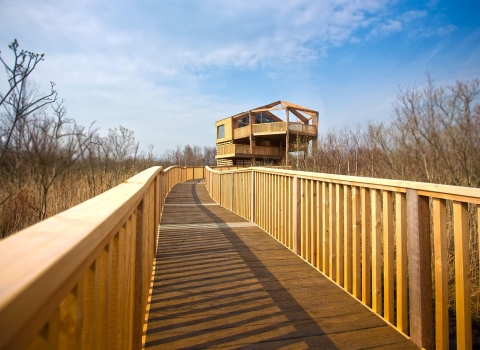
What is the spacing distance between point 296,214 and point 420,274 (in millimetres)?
2147

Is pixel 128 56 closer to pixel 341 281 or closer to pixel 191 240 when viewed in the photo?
pixel 191 240

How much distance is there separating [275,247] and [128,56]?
484 inches

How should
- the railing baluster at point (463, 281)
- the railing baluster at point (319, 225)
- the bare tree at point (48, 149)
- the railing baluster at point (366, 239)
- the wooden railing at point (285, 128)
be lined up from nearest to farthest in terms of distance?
the railing baluster at point (463, 281) < the railing baluster at point (366, 239) < the railing baluster at point (319, 225) < the bare tree at point (48, 149) < the wooden railing at point (285, 128)

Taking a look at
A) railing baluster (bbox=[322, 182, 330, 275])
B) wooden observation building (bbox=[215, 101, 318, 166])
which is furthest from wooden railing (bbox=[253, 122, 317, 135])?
railing baluster (bbox=[322, 182, 330, 275])

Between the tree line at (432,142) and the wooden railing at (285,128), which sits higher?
the wooden railing at (285,128)

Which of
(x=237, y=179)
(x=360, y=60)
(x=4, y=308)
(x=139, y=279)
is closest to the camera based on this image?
(x=4, y=308)

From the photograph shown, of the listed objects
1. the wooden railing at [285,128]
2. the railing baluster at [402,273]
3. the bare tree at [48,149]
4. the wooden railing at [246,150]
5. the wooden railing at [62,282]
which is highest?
the wooden railing at [285,128]

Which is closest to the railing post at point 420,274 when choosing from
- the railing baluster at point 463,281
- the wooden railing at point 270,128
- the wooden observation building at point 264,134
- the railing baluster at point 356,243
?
the railing baluster at point 463,281

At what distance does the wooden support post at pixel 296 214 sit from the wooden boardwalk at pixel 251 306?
186 mm

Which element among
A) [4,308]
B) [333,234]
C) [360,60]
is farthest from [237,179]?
[360,60]

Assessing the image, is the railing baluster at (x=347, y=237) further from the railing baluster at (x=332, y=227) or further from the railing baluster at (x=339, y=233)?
the railing baluster at (x=332, y=227)

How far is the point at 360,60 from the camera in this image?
52.4ft

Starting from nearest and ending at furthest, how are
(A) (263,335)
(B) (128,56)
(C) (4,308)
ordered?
(C) (4,308)
(A) (263,335)
(B) (128,56)

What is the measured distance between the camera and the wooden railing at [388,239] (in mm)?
2020
